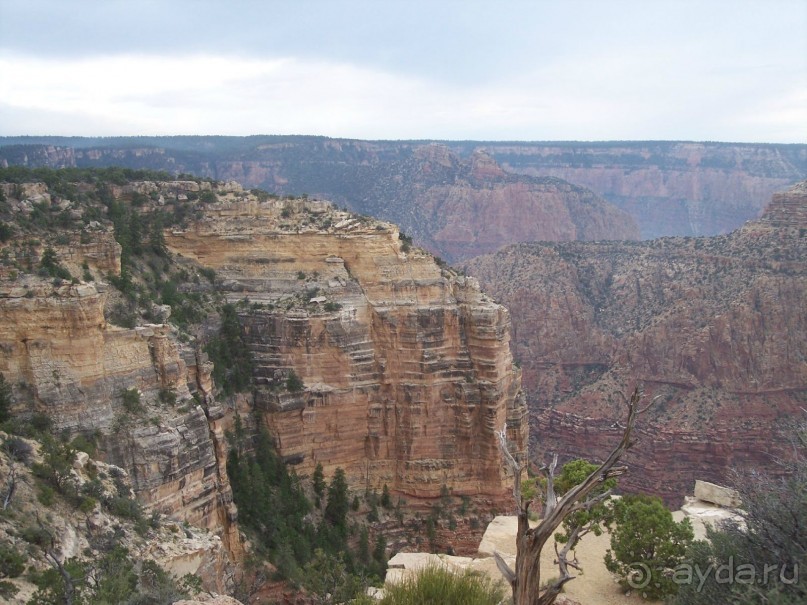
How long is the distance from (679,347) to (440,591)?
55.9 metres

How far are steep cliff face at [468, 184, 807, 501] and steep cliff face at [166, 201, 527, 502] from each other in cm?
2503

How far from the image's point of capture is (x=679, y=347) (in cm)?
6400

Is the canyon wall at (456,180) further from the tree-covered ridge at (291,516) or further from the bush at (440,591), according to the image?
the bush at (440,591)

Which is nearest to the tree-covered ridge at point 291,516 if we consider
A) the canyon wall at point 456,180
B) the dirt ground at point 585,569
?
the dirt ground at point 585,569

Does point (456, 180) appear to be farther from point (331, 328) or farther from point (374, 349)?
point (331, 328)

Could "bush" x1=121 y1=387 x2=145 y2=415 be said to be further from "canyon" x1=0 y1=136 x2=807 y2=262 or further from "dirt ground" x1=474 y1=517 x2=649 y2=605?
"canyon" x1=0 y1=136 x2=807 y2=262

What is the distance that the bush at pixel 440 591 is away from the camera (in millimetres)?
13234

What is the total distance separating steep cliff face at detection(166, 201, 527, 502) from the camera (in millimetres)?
33594

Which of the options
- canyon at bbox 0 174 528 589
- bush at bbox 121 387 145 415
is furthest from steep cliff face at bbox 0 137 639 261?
bush at bbox 121 387 145 415

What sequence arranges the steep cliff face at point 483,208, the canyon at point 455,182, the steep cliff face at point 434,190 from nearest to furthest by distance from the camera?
the canyon at point 455,182 < the steep cliff face at point 434,190 < the steep cliff face at point 483,208

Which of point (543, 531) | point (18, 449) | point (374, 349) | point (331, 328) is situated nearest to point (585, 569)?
point (543, 531)

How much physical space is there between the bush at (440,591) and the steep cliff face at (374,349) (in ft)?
65.5

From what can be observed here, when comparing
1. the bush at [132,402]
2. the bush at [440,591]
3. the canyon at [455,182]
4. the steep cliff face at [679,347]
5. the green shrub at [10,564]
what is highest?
the canyon at [455,182]

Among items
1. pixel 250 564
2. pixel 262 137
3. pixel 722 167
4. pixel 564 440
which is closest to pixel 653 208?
pixel 722 167
